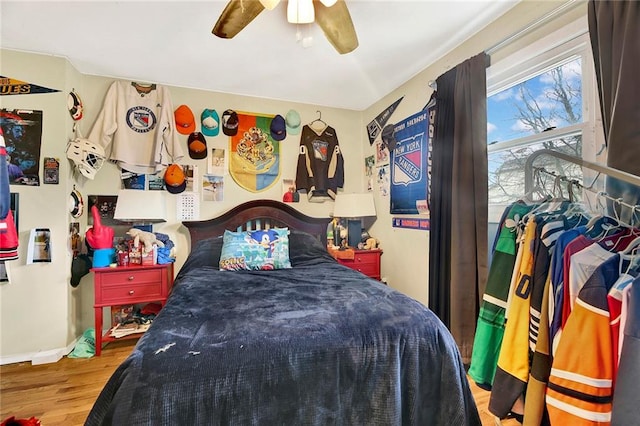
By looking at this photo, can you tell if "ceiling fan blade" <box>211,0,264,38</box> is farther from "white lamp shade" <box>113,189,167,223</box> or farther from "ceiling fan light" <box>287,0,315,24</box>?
"white lamp shade" <box>113,189,167,223</box>

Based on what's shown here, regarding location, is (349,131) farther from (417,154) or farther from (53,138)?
(53,138)

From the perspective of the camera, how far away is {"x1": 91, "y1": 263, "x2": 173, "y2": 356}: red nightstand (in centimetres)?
234

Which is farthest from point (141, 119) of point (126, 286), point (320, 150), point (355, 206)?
point (355, 206)

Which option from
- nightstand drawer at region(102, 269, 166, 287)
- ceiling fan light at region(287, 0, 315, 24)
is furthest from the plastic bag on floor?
ceiling fan light at region(287, 0, 315, 24)

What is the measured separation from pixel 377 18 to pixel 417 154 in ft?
3.83

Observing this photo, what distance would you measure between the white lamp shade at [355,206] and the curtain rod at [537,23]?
65.4 inches

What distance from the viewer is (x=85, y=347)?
2.35 metres

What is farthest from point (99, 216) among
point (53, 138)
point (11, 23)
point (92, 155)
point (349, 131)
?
point (349, 131)

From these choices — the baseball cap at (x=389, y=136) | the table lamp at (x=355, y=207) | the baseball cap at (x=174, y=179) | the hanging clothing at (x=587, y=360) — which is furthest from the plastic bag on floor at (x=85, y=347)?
the baseball cap at (x=389, y=136)

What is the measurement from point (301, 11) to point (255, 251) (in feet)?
5.53

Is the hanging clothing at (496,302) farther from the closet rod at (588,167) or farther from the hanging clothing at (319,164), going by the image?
the hanging clothing at (319,164)

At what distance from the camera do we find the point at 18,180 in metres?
2.22

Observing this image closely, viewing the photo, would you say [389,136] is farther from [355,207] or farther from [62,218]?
[62,218]

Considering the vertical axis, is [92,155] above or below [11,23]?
below
